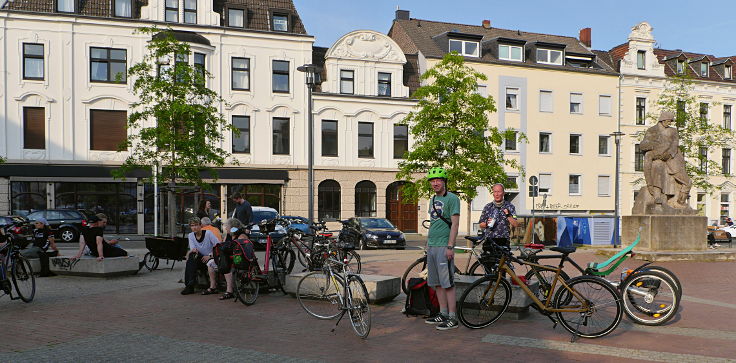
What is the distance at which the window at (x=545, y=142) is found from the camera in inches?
1644

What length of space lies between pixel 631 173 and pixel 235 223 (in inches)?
1516

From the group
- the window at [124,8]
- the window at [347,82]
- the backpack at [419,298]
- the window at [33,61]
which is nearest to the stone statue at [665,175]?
the backpack at [419,298]

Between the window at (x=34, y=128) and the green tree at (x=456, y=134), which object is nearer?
the green tree at (x=456, y=134)

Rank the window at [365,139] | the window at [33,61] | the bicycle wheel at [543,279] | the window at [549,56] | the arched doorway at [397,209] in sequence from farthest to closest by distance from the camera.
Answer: the window at [549,56], the arched doorway at [397,209], the window at [365,139], the window at [33,61], the bicycle wheel at [543,279]

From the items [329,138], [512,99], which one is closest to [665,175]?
[329,138]

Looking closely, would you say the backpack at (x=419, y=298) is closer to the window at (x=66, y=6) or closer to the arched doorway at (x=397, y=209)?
the arched doorway at (x=397, y=209)

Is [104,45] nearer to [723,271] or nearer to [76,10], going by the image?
[76,10]

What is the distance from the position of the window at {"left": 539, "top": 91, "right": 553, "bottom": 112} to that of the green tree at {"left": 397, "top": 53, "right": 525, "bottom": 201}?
54.9ft

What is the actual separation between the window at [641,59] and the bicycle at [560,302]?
40.8 metres

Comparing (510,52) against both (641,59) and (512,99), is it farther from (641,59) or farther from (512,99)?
(641,59)

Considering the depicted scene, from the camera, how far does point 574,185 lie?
140 feet

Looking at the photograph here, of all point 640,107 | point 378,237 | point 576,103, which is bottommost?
point 378,237

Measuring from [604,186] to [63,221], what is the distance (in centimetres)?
3304

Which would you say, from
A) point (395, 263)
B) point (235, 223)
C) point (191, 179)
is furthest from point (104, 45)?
point (235, 223)
